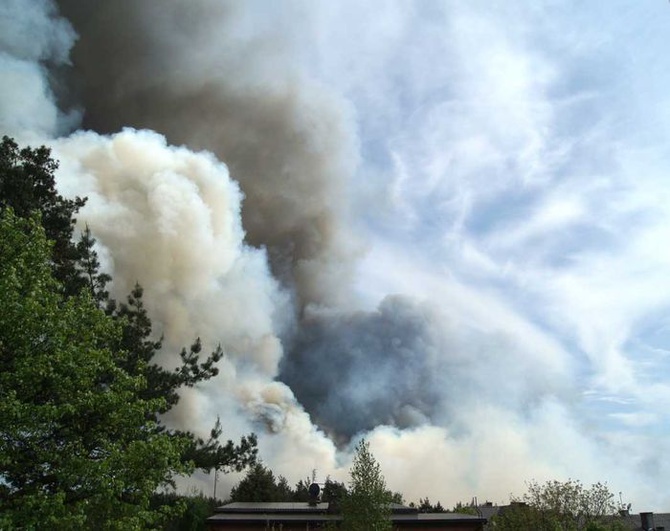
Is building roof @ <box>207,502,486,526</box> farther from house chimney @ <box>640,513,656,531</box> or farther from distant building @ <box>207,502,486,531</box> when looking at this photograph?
house chimney @ <box>640,513,656,531</box>

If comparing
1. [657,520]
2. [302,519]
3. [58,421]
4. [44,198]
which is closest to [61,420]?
[58,421]

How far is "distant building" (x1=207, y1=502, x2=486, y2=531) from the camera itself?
45.1 meters

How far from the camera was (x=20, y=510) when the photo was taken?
22.7 metres

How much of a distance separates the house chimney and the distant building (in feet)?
174

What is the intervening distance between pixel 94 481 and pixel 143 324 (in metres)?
17.5

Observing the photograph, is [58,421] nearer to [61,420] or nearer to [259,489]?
[61,420]

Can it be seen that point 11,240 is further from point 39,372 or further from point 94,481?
point 94,481

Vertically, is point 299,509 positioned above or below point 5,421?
below

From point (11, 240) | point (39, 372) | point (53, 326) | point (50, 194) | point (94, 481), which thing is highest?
point (50, 194)

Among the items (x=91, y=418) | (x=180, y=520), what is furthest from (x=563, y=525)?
(x=91, y=418)

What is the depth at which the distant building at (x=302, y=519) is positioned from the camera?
148ft

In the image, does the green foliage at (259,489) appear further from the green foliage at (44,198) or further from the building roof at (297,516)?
the green foliage at (44,198)

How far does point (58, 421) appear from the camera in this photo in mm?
25531

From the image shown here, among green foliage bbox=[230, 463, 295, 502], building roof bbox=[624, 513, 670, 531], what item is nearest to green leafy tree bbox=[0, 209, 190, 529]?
green foliage bbox=[230, 463, 295, 502]
